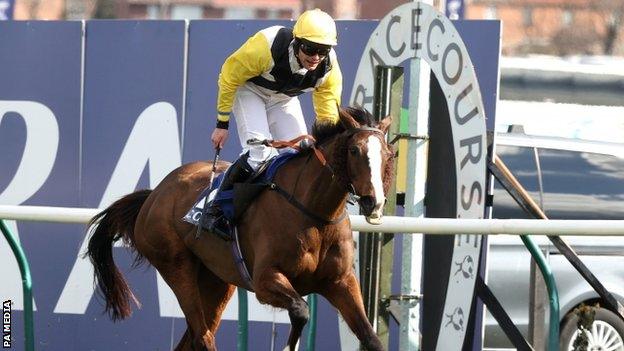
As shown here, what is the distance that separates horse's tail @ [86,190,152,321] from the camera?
7988 mm

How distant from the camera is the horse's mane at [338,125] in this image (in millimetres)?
6641

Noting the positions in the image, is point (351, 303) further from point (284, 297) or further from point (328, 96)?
point (328, 96)

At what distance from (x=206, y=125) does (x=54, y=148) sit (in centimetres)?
102

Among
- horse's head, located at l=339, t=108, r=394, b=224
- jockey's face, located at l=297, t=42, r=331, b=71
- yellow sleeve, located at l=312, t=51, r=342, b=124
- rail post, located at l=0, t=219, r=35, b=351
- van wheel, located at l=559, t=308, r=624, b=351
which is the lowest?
van wheel, located at l=559, t=308, r=624, b=351

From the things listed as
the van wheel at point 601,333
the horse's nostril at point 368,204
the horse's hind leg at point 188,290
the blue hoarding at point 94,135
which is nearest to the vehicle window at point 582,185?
the van wheel at point 601,333

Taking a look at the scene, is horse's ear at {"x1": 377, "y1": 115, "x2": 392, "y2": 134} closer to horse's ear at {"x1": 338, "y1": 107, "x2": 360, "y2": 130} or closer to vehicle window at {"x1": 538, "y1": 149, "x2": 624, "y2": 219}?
horse's ear at {"x1": 338, "y1": 107, "x2": 360, "y2": 130}

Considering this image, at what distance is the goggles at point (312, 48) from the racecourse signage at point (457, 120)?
60cm

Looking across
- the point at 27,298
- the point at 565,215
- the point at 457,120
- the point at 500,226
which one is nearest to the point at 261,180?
the point at 457,120

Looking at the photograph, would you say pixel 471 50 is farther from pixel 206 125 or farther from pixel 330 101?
pixel 206 125

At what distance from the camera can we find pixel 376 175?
6281 mm

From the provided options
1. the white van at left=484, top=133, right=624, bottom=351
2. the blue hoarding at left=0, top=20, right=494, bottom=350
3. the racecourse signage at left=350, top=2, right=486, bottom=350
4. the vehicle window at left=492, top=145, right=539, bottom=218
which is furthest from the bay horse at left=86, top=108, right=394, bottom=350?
the vehicle window at left=492, top=145, right=539, bottom=218

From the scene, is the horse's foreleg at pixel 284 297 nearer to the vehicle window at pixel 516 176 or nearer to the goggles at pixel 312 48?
the goggles at pixel 312 48

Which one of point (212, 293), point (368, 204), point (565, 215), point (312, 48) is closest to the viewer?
point (368, 204)

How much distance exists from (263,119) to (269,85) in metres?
0.19
